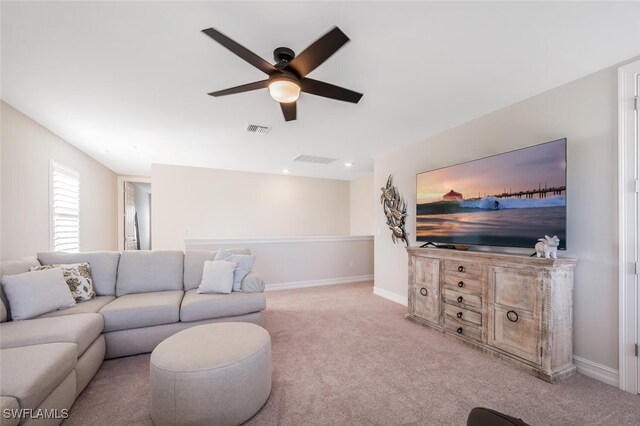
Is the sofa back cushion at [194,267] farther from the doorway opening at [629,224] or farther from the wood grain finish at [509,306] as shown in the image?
the doorway opening at [629,224]

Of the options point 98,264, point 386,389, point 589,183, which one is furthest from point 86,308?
point 589,183

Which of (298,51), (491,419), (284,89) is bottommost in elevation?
(491,419)

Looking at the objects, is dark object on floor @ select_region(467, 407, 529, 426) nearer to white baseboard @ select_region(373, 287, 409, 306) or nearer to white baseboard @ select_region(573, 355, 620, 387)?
white baseboard @ select_region(573, 355, 620, 387)

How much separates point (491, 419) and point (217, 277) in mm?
2705

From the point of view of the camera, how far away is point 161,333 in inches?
100

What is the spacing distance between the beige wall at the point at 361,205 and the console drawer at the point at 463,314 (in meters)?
3.56

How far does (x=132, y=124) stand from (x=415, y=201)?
3.82 m

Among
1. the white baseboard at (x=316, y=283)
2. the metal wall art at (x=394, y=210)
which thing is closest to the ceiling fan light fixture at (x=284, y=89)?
the metal wall art at (x=394, y=210)

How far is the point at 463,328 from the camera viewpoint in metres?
2.74

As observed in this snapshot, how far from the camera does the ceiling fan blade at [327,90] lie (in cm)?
184

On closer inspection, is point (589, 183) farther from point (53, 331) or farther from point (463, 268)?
point (53, 331)

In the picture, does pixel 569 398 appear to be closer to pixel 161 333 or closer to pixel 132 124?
pixel 161 333

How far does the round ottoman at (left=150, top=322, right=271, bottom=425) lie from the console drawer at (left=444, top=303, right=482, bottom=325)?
205cm

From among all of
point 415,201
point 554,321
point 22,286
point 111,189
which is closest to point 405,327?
point 554,321
